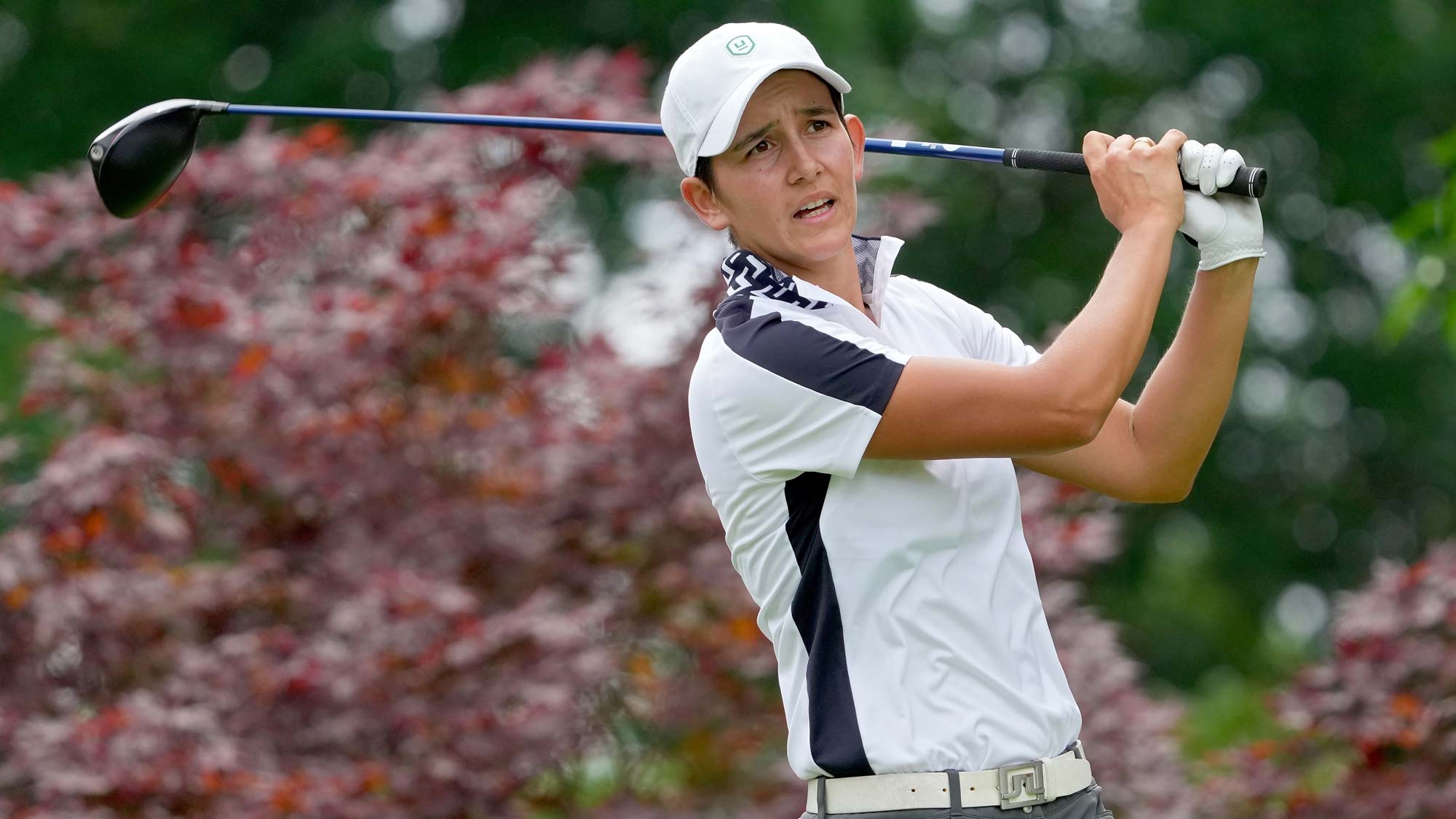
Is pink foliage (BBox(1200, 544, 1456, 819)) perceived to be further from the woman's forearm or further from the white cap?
the white cap

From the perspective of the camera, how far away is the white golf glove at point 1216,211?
2.47 metres

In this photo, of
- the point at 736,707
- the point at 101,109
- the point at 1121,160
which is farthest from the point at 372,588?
the point at 101,109

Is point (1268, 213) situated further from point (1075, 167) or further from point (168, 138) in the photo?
point (1075, 167)

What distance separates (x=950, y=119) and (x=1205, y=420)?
12.2 metres

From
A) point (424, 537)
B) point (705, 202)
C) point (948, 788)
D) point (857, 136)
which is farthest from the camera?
point (424, 537)

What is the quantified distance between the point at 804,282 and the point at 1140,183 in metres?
0.50

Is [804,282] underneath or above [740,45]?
underneath

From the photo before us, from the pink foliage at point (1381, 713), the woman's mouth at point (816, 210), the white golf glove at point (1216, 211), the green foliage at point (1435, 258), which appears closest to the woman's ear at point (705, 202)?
the woman's mouth at point (816, 210)

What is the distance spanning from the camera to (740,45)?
8.31 ft

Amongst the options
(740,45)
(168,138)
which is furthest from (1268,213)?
(740,45)

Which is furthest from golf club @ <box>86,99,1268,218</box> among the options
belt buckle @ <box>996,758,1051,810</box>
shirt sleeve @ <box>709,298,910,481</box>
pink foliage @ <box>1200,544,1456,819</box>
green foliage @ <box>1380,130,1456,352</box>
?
pink foliage @ <box>1200,544,1456,819</box>

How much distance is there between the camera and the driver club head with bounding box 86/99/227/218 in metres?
3.34

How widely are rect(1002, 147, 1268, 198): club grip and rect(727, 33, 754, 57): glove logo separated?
1.40ft

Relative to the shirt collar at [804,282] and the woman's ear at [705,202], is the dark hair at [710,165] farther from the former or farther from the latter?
the shirt collar at [804,282]
